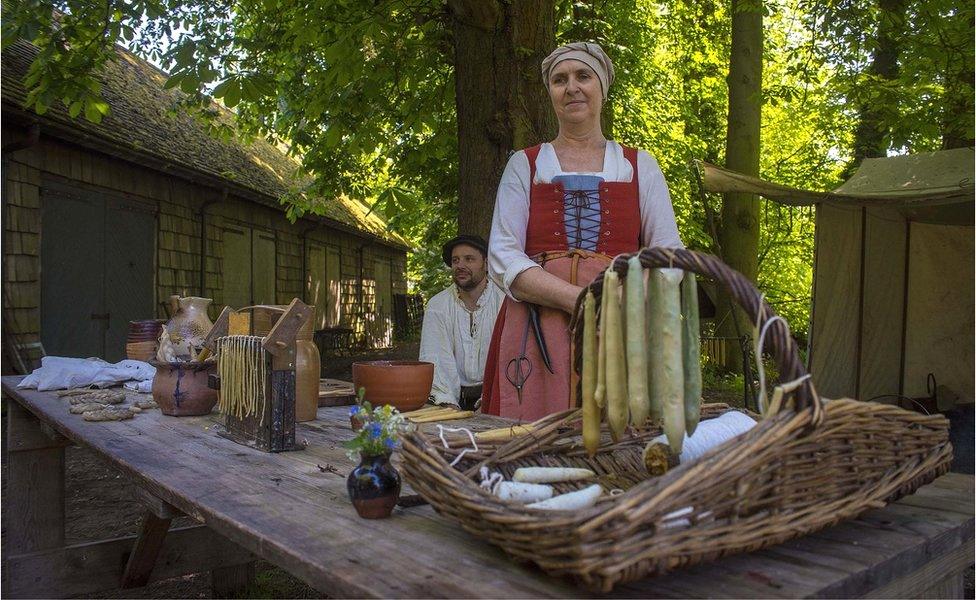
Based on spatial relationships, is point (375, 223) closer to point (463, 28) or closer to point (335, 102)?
point (335, 102)

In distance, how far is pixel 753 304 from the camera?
1034 millimetres

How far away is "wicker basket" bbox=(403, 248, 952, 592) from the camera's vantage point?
828mm

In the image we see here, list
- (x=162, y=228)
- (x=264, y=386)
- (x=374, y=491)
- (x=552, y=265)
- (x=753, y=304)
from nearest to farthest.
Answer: (x=753, y=304), (x=374, y=491), (x=264, y=386), (x=552, y=265), (x=162, y=228)

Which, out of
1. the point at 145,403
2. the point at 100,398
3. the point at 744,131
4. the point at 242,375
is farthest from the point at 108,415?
the point at 744,131

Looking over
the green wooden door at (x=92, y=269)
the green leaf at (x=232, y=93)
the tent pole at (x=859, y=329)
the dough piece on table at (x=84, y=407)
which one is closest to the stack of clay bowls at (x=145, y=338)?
the dough piece on table at (x=84, y=407)

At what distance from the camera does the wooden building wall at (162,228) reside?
6.45 metres

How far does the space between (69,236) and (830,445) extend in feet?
25.0

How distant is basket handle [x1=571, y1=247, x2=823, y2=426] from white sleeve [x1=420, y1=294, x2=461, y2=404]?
2.00 meters

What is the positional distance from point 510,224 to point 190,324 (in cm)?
121

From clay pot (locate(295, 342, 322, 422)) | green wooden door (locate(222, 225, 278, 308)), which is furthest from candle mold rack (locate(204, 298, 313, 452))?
green wooden door (locate(222, 225, 278, 308))

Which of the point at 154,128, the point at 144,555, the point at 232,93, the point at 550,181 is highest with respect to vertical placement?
the point at 154,128

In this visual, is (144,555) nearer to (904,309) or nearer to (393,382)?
(393,382)

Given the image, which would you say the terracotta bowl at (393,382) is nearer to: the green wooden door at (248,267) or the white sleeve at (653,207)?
the white sleeve at (653,207)

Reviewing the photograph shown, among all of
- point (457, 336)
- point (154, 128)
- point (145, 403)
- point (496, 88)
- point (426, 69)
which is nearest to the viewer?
point (145, 403)
